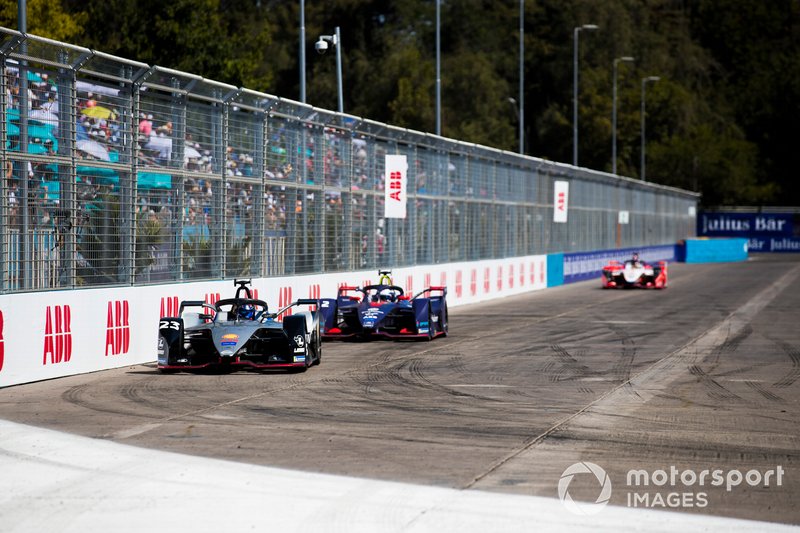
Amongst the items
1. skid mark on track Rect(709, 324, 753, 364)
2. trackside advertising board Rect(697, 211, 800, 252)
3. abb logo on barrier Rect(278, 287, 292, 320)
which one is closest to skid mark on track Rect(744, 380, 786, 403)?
skid mark on track Rect(709, 324, 753, 364)

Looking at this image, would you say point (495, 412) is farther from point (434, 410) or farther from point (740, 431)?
point (740, 431)

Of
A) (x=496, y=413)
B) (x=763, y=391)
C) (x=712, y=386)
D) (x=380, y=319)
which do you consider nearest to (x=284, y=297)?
(x=380, y=319)

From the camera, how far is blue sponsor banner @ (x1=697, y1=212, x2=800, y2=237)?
91.2m

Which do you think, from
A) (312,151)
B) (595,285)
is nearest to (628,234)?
(595,285)

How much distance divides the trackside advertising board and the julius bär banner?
66854 mm

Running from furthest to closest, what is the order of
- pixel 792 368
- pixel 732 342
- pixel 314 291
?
pixel 314 291
pixel 732 342
pixel 792 368

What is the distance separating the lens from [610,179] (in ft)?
197

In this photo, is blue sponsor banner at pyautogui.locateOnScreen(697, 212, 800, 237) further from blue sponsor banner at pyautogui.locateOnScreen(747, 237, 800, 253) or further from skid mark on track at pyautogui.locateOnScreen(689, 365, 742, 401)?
skid mark on track at pyautogui.locateOnScreen(689, 365, 742, 401)

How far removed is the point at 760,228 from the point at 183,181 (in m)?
77.0

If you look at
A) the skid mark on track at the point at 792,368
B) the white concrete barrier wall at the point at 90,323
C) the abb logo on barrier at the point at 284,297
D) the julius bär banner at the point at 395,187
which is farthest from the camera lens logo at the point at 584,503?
the julius bär banner at the point at 395,187

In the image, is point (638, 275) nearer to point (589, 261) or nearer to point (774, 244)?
point (589, 261)

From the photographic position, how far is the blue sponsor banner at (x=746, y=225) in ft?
299

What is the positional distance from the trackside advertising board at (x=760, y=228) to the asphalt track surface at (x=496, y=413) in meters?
71.1

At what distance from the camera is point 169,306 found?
19.2 metres
